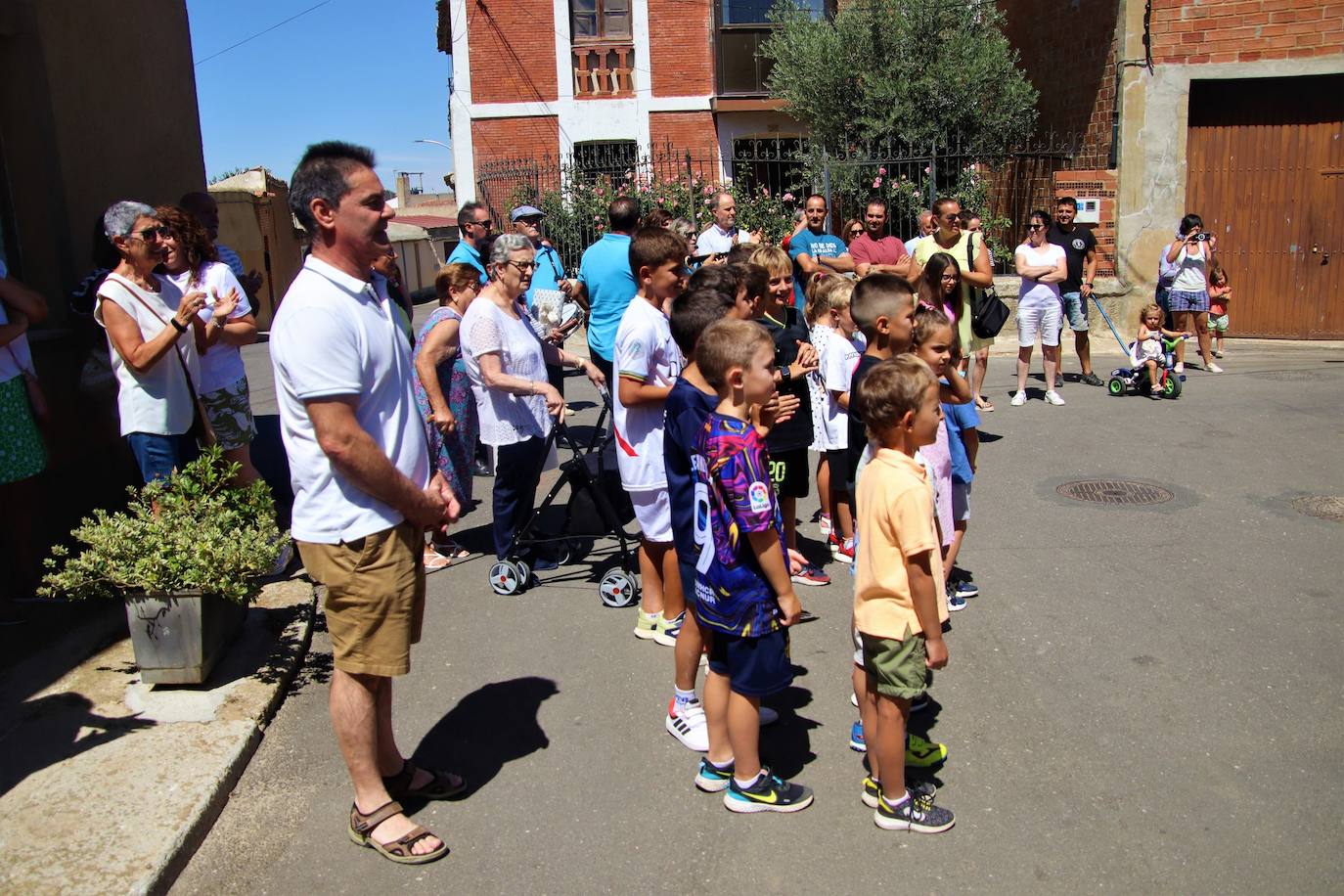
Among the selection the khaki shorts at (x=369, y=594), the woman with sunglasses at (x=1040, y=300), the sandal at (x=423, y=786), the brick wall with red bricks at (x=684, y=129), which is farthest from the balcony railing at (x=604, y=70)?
the khaki shorts at (x=369, y=594)

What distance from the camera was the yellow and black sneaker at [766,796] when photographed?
363cm

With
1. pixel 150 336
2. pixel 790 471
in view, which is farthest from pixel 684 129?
pixel 150 336

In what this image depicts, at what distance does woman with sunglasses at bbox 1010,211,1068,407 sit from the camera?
10.4 meters

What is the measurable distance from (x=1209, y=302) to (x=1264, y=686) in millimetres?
8963

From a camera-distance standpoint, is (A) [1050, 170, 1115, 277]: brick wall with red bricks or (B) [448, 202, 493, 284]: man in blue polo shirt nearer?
(B) [448, 202, 493, 284]: man in blue polo shirt

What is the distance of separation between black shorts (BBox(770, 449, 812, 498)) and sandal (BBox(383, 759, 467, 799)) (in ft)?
6.93

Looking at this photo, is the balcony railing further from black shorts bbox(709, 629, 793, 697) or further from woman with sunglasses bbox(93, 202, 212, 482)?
black shorts bbox(709, 629, 793, 697)

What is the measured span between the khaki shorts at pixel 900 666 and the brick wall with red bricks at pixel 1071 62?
1259 centimetres

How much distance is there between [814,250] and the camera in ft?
31.5

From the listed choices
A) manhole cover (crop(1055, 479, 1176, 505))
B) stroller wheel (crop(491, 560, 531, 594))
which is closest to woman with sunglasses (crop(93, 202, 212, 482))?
stroller wheel (crop(491, 560, 531, 594))

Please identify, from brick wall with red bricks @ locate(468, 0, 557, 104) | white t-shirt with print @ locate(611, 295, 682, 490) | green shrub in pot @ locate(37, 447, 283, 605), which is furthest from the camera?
brick wall with red bricks @ locate(468, 0, 557, 104)

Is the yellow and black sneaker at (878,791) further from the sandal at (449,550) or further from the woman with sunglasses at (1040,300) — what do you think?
the woman with sunglasses at (1040,300)

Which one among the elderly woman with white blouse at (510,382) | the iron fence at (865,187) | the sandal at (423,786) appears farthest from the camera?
the iron fence at (865,187)

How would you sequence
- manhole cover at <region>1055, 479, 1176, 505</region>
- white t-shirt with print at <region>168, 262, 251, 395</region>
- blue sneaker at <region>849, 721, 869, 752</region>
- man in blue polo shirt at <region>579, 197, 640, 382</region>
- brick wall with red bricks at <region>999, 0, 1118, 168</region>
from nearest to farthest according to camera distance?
1. blue sneaker at <region>849, 721, 869, 752</region>
2. white t-shirt with print at <region>168, 262, 251, 395</region>
3. manhole cover at <region>1055, 479, 1176, 505</region>
4. man in blue polo shirt at <region>579, 197, 640, 382</region>
5. brick wall with red bricks at <region>999, 0, 1118, 168</region>
